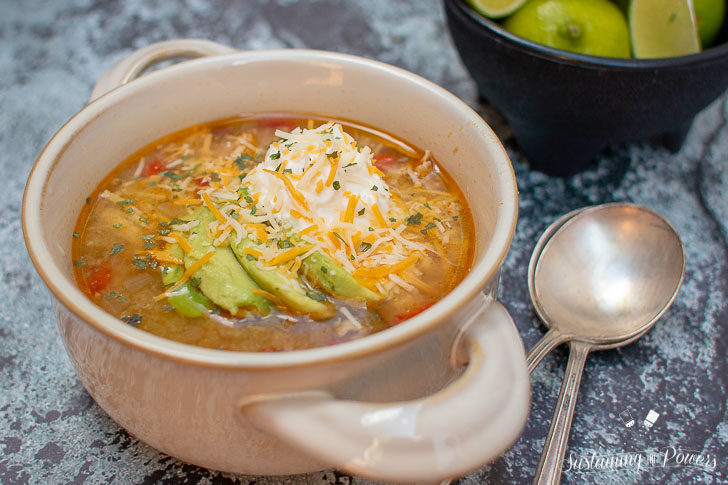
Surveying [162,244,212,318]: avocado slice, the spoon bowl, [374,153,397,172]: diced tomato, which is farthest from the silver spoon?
[162,244,212,318]: avocado slice

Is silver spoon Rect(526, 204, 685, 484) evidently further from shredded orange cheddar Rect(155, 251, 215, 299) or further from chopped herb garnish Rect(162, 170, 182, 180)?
chopped herb garnish Rect(162, 170, 182, 180)

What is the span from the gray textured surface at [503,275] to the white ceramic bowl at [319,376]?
0.77ft

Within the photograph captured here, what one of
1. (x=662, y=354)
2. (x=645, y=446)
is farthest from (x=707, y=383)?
(x=645, y=446)

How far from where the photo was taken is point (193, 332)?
1102mm

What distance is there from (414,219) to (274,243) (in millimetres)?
310

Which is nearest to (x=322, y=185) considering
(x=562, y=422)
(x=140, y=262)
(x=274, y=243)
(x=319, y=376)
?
(x=274, y=243)

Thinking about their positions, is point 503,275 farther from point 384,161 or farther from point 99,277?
point 99,277

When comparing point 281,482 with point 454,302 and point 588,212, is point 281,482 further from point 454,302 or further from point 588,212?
point 588,212

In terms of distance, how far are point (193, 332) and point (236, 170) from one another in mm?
462

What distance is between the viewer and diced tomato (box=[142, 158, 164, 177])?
145 centimetres

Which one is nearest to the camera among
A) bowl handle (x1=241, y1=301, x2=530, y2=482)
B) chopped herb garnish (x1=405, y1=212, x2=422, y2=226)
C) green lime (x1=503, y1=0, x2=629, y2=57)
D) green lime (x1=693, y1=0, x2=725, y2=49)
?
bowl handle (x1=241, y1=301, x2=530, y2=482)

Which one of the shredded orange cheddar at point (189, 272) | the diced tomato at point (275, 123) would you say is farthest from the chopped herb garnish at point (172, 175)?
the shredded orange cheddar at point (189, 272)

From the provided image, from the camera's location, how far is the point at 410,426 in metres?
0.80

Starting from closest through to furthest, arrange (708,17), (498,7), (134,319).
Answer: (134,319)
(498,7)
(708,17)
